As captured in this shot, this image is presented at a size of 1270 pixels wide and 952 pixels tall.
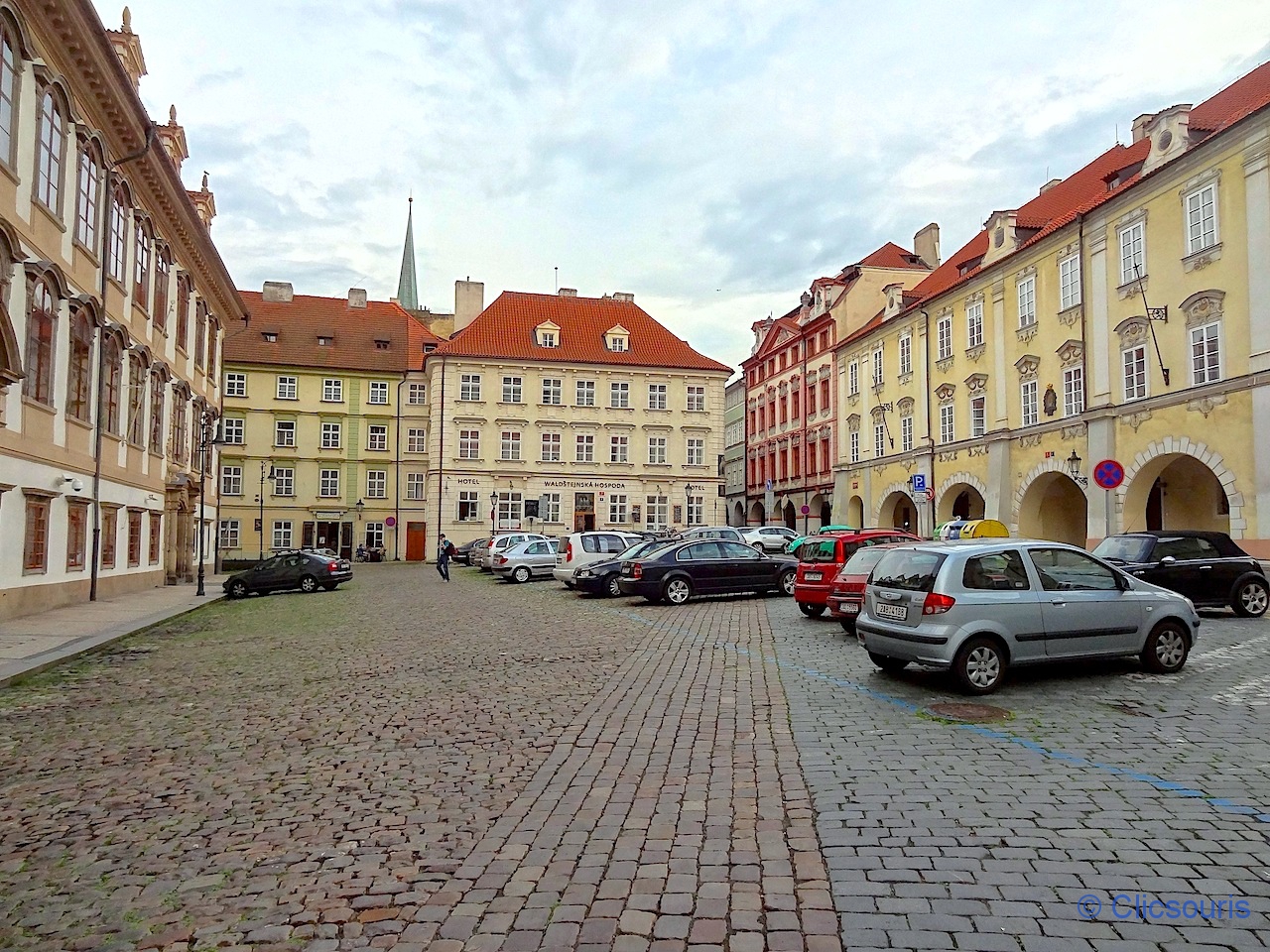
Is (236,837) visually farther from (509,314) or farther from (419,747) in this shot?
(509,314)

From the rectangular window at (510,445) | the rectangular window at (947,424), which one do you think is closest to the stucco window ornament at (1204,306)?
the rectangular window at (947,424)

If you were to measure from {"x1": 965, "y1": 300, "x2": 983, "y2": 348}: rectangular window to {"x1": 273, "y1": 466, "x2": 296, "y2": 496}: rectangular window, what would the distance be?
135 feet

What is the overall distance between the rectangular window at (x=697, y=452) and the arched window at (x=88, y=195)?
4076 centimetres

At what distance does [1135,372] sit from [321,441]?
46.9m

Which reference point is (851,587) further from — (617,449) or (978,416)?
(617,449)

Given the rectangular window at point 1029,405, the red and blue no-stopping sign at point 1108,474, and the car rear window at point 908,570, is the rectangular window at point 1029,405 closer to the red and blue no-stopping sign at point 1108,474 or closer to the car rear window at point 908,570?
the red and blue no-stopping sign at point 1108,474

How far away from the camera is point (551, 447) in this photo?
57938mm

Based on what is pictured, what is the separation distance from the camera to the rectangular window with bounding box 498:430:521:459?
5716 cm

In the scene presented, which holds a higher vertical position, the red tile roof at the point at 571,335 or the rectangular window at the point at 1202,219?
the red tile roof at the point at 571,335

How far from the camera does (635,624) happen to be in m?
17.5

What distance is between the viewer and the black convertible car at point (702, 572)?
70.6 ft

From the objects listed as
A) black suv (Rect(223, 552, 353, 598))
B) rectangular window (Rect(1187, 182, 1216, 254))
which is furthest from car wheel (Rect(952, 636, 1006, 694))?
black suv (Rect(223, 552, 353, 598))

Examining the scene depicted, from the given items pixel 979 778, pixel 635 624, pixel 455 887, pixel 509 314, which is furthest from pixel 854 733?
pixel 509 314

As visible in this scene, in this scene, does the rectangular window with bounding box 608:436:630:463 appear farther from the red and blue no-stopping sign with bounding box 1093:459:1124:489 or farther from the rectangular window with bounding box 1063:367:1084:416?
the red and blue no-stopping sign with bounding box 1093:459:1124:489
